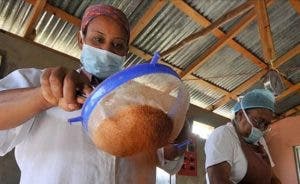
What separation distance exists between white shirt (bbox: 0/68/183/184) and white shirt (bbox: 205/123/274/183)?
76 centimetres

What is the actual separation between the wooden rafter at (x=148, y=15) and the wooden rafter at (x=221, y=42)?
1178 mm

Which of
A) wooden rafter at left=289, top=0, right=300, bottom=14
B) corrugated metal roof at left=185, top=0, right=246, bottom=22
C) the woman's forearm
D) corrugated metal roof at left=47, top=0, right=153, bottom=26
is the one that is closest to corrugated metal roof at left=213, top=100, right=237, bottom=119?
wooden rafter at left=289, top=0, right=300, bottom=14

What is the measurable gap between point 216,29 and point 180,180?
207cm

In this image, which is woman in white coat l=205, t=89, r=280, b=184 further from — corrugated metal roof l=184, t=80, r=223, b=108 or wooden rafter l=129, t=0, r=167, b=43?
corrugated metal roof l=184, t=80, r=223, b=108

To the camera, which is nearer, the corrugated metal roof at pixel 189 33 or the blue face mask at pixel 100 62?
the blue face mask at pixel 100 62

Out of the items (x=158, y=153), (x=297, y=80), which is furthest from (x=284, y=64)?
(x=158, y=153)

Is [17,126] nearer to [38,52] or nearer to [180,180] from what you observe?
[38,52]

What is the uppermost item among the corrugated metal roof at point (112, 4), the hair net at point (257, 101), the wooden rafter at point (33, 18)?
the corrugated metal roof at point (112, 4)

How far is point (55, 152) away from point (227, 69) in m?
4.66

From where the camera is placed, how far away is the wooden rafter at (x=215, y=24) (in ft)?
13.4

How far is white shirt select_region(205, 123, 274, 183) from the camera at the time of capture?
5.39ft

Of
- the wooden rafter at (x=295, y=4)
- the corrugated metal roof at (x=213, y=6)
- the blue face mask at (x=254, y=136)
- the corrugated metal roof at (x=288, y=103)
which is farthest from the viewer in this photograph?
the corrugated metal roof at (x=288, y=103)

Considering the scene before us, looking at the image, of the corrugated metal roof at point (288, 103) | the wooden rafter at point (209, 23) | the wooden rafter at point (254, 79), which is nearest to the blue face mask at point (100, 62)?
the wooden rafter at point (209, 23)

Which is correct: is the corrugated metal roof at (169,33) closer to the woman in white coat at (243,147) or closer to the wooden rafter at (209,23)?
the wooden rafter at (209,23)
